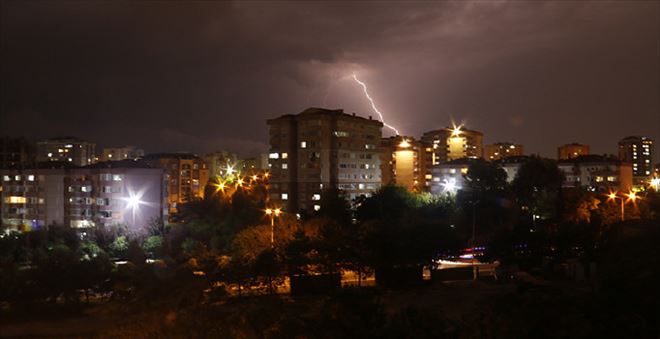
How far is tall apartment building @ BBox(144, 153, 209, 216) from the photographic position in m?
56.7

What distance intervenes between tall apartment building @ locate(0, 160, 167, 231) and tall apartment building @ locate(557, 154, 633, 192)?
3412 cm

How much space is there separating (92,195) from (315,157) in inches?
569

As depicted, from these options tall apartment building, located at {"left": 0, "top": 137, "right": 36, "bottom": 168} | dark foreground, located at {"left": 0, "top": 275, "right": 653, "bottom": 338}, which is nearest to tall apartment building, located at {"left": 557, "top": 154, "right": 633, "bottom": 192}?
dark foreground, located at {"left": 0, "top": 275, "right": 653, "bottom": 338}

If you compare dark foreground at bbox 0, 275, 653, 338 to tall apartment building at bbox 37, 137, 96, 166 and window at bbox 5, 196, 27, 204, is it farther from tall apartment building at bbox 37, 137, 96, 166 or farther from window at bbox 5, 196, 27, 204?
tall apartment building at bbox 37, 137, 96, 166

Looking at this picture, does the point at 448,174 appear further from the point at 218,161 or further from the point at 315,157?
the point at 218,161

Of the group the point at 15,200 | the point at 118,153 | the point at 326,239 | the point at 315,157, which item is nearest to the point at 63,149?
the point at 118,153

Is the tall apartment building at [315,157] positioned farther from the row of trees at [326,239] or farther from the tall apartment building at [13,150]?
the tall apartment building at [13,150]

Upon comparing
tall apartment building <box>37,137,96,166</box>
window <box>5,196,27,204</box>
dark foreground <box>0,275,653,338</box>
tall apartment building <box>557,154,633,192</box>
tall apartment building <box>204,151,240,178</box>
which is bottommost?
dark foreground <box>0,275,653,338</box>

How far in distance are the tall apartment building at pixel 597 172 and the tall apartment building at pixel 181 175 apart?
112 ft

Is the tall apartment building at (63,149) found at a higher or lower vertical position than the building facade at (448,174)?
higher

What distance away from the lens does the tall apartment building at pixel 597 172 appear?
51.4 m

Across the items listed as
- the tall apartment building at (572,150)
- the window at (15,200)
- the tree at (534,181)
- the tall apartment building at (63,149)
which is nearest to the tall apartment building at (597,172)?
the tree at (534,181)

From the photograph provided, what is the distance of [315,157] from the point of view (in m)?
40.9

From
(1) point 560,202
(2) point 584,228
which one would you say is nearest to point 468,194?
(1) point 560,202
